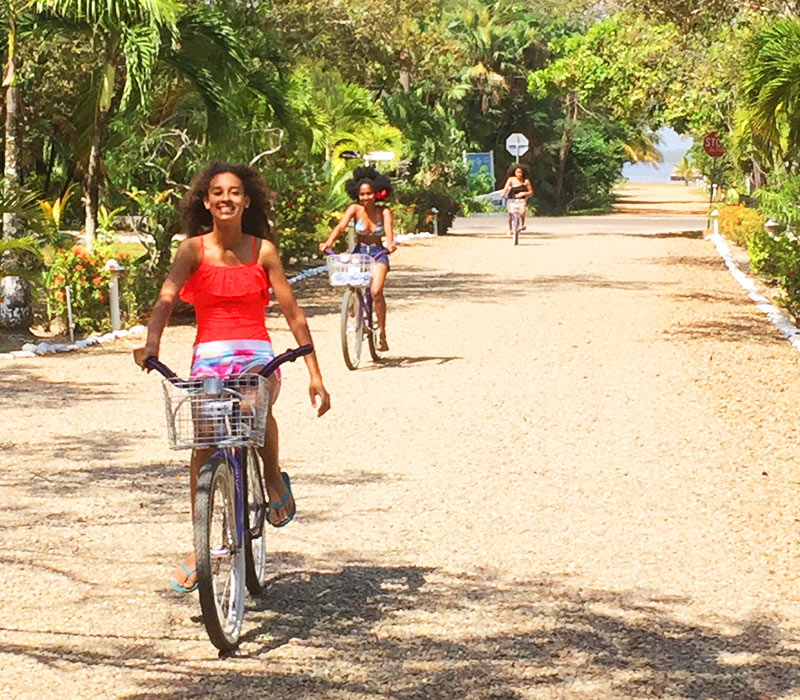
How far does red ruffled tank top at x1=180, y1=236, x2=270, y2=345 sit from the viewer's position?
253 inches

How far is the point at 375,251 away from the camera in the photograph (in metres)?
14.9

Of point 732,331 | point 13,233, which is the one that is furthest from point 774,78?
point 13,233

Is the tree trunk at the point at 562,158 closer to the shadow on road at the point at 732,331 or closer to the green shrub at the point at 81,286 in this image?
the shadow on road at the point at 732,331

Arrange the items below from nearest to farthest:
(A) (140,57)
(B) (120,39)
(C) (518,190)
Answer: (A) (140,57) < (B) (120,39) < (C) (518,190)

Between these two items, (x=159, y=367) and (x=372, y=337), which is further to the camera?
(x=372, y=337)

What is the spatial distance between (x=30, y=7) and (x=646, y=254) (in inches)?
676

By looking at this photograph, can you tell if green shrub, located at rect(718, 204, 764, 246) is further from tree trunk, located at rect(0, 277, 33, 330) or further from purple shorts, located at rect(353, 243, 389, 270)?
purple shorts, located at rect(353, 243, 389, 270)

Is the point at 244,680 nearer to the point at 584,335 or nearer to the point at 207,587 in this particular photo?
the point at 207,587

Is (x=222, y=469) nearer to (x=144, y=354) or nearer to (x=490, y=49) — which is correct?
(x=144, y=354)

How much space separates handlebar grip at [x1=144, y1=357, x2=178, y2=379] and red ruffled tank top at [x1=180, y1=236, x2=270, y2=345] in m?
0.37

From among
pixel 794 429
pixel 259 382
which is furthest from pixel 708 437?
pixel 259 382

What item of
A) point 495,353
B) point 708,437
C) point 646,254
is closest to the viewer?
point 708,437

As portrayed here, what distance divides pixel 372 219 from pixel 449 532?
6.82 meters

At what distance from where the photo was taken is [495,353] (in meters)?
16.4
